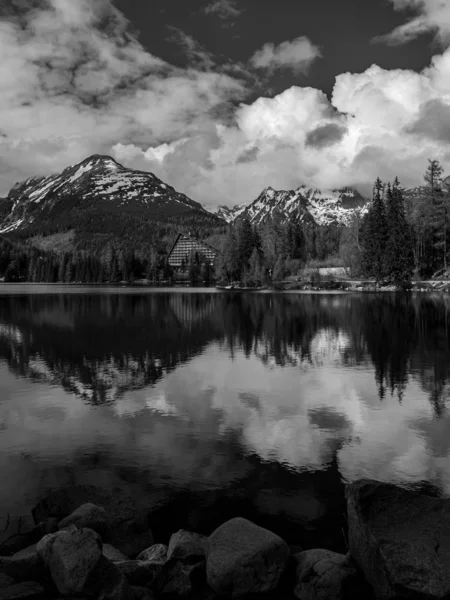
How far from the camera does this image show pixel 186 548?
8.05 m

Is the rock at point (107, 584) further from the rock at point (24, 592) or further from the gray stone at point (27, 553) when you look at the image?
the gray stone at point (27, 553)

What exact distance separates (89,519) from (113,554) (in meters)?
1.11

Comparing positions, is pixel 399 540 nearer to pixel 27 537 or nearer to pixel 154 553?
pixel 154 553

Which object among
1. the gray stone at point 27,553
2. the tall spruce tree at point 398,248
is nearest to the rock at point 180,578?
the gray stone at point 27,553

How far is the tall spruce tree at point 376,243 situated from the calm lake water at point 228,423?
81722 mm

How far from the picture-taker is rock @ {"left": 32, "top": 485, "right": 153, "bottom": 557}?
29.5ft

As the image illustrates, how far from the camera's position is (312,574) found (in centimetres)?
752

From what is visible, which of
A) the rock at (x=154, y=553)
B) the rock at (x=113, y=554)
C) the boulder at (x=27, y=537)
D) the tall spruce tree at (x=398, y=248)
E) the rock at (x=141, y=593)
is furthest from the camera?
the tall spruce tree at (x=398, y=248)

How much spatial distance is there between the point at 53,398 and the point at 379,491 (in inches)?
598

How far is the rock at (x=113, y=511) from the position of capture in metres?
9.00

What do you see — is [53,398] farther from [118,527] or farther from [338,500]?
[338,500]

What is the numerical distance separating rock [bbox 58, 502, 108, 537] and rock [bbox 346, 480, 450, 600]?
15.2 ft

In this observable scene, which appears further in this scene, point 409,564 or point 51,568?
point 51,568

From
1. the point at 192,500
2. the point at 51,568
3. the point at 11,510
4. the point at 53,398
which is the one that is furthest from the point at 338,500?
the point at 53,398
